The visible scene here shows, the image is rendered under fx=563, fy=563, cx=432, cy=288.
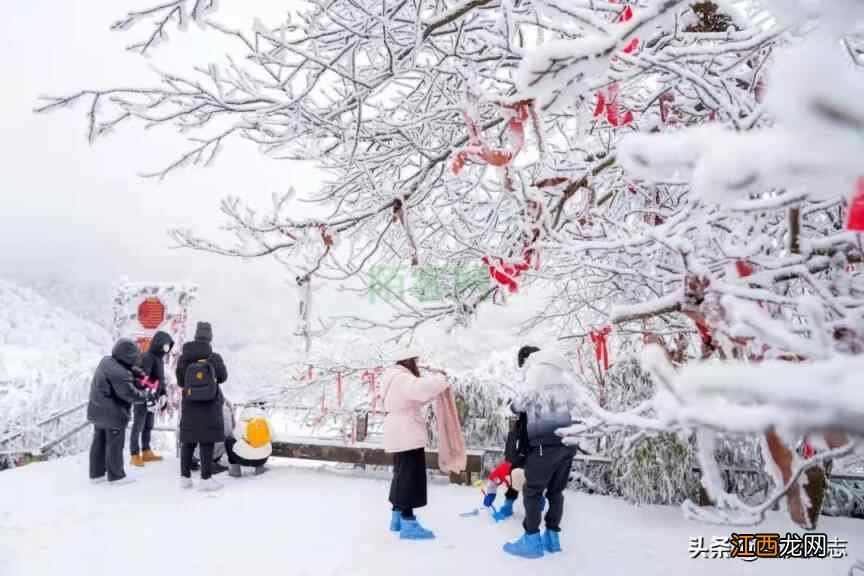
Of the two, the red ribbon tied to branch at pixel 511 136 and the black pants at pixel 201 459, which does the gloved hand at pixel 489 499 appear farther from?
the red ribbon tied to branch at pixel 511 136

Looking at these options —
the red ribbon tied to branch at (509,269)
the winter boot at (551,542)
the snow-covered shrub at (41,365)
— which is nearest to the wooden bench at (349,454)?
the winter boot at (551,542)

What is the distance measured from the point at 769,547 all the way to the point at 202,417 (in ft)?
16.4

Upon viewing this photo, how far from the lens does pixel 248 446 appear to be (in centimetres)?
637

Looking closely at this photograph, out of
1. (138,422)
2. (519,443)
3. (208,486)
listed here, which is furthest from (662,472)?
(138,422)

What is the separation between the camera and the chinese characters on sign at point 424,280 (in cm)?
379

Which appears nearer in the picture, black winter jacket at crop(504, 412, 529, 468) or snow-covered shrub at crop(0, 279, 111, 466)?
black winter jacket at crop(504, 412, 529, 468)

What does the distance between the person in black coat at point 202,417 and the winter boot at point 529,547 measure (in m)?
3.15

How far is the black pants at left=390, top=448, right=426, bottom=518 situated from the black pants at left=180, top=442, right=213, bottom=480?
2.34 meters

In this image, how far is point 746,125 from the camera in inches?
67.3

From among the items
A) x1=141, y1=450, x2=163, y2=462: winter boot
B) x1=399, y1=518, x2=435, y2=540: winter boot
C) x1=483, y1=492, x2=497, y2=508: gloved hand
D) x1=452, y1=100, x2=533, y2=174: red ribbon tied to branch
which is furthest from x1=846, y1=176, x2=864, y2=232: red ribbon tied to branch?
x1=141, y1=450, x2=163, y2=462: winter boot

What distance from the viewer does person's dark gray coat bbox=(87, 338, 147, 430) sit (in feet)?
18.8

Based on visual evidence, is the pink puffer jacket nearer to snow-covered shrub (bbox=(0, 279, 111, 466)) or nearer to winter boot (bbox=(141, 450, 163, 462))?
winter boot (bbox=(141, 450, 163, 462))

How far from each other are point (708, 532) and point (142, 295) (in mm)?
8442

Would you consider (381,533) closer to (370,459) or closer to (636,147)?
(370,459)
